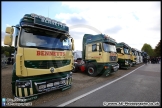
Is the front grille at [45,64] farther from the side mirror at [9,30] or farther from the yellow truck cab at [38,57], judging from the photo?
the side mirror at [9,30]

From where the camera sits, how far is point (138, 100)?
4008 millimetres

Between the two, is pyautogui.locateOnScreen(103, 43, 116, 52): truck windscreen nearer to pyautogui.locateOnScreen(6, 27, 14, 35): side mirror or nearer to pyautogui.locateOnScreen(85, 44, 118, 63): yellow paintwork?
pyautogui.locateOnScreen(85, 44, 118, 63): yellow paintwork

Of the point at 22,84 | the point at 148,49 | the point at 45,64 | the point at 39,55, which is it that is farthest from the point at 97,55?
the point at 148,49

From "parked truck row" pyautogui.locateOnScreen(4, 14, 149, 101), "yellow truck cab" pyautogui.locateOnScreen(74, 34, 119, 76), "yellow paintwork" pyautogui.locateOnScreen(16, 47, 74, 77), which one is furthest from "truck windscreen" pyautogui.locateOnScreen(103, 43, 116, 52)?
"yellow paintwork" pyautogui.locateOnScreen(16, 47, 74, 77)

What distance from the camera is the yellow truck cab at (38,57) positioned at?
3.62 metres

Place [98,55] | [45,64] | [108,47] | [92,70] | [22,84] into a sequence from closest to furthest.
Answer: [22,84] < [45,64] < [98,55] < [108,47] < [92,70]

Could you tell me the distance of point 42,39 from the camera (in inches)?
167

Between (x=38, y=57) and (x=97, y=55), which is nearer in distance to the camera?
(x=38, y=57)

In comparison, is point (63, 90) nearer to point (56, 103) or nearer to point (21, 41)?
point (56, 103)

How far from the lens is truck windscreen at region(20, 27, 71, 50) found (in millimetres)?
3811

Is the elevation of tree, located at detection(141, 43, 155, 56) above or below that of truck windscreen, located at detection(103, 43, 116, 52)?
above

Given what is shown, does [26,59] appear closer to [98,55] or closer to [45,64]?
[45,64]

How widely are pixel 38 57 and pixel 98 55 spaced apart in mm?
5159

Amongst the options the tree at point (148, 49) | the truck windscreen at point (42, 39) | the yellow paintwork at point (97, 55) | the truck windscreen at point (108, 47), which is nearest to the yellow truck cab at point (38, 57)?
the truck windscreen at point (42, 39)
